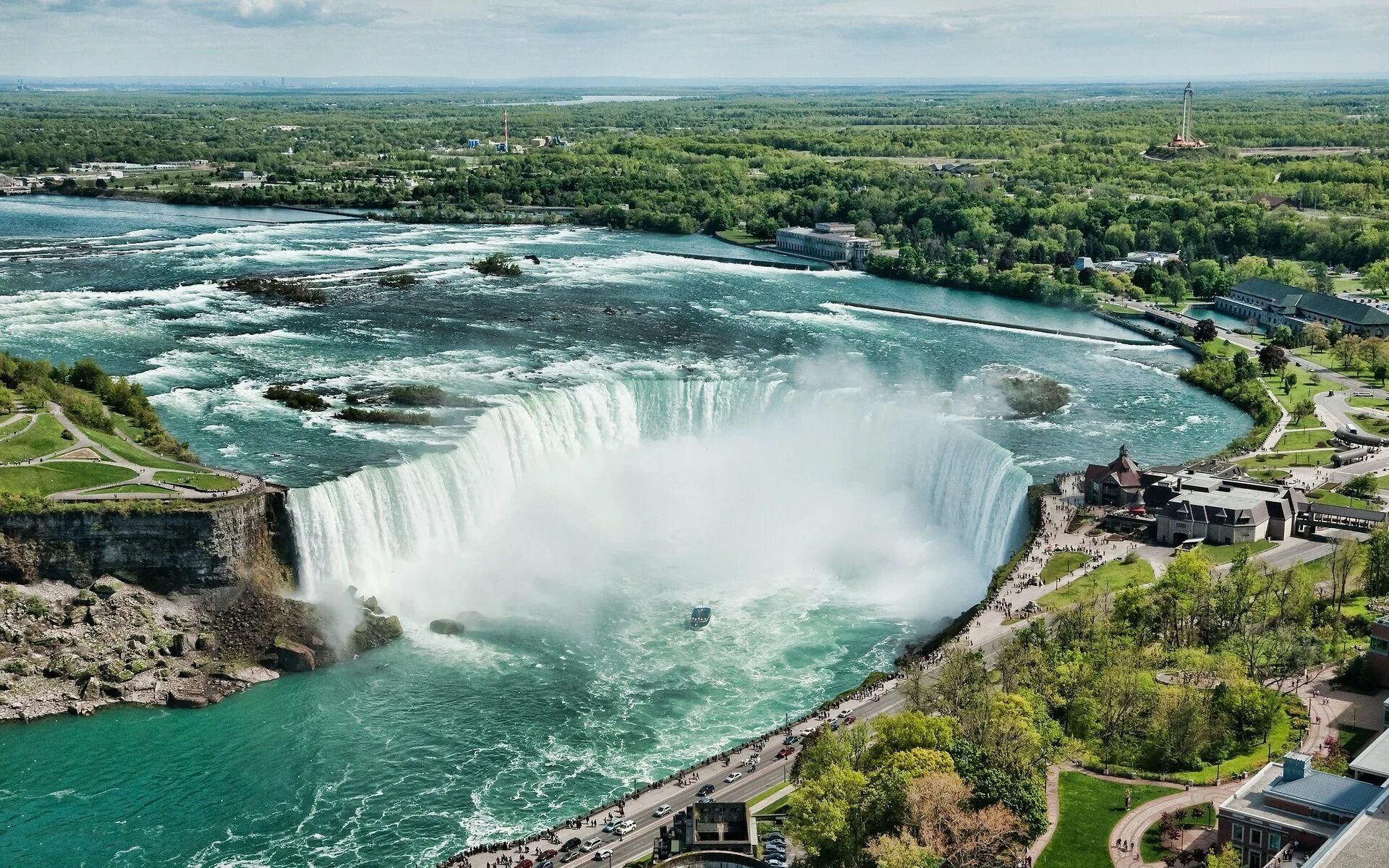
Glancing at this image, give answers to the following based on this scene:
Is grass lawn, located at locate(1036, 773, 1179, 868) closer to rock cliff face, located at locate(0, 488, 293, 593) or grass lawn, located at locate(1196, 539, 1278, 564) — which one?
grass lawn, located at locate(1196, 539, 1278, 564)

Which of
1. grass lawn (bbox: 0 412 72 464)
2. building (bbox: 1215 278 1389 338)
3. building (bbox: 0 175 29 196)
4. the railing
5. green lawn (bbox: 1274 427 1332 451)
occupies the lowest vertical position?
the railing

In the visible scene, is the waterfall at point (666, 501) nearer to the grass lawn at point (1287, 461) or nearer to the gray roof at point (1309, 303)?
the grass lawn at point (1287, 461)

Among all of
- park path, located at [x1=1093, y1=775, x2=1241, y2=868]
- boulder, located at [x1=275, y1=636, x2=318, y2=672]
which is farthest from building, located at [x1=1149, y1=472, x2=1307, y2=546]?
boulder, located at [x1=275, y1=636, x2=318, y2=672]

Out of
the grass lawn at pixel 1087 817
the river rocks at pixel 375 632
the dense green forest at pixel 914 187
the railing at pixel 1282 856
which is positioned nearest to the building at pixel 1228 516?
the grass lawn at pixel 1087 817

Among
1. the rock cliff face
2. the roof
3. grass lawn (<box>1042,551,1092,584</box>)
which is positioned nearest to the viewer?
the roof

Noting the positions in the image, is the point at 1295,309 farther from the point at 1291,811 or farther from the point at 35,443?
the point at 35,443

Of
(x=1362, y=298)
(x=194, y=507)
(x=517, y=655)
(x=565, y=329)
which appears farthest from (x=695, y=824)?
(x=1362, y=298)

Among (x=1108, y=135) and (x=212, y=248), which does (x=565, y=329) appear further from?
(x=1108, y=135)
